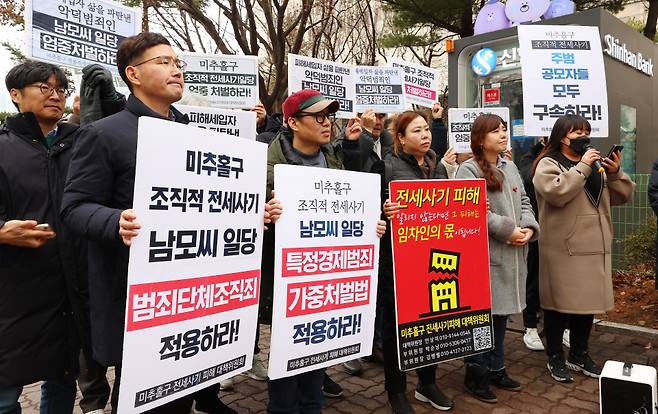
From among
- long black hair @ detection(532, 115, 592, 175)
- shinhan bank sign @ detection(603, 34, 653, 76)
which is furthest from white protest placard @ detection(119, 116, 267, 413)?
shinhan bank sign @ detection(603, 34, 653, 76)

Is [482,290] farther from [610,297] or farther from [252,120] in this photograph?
[252,120]

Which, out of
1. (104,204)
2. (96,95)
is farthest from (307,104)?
(104,204)

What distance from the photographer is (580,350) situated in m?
4.08

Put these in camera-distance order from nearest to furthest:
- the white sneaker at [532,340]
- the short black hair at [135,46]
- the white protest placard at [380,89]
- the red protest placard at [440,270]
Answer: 1. the short black hair at [135,46]
2. the red protest placard at [440,270]
3. the white sneaker at [532,340]
4. the white protest placard at [380,89]

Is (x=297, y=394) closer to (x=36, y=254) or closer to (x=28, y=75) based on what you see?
(x=36, y=254)

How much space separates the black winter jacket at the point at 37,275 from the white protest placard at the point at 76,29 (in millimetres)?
1873

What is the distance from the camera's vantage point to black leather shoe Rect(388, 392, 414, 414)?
3334 millimetres

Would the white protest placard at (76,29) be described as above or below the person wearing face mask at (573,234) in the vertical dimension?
above

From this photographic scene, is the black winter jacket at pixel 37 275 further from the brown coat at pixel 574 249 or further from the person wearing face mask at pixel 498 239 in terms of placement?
the brown coat at pixel 574 249

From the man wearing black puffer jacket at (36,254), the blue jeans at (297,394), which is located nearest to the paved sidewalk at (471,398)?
the blue jeans at (297,394)

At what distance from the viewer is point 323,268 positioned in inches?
109

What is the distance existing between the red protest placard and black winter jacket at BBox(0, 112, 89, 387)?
71.2 inches

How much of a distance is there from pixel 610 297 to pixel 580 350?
499mm

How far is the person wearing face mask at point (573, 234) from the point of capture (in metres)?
3.81
